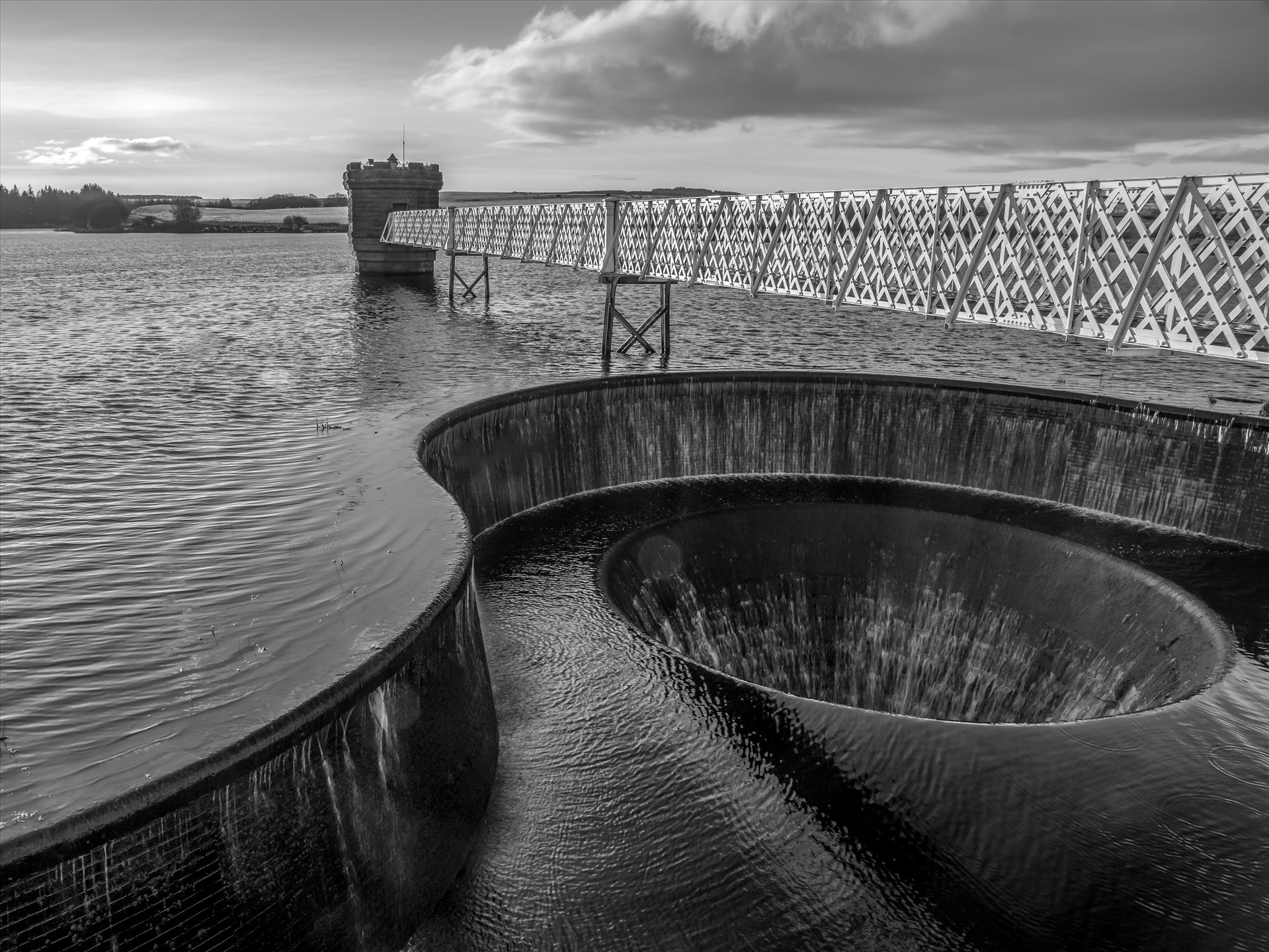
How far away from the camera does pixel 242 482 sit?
1631cm

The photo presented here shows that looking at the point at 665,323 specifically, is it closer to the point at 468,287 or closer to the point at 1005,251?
the point at 1005,251

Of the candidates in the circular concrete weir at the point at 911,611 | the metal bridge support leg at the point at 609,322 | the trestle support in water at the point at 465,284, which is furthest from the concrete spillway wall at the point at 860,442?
the trestle support in water at the point at 465,284

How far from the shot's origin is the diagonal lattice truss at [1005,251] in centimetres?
1459

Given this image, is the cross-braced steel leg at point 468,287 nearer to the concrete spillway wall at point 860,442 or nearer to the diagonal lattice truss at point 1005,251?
the diagonal lattice truss at point 1005,251

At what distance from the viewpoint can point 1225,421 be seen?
19.5 m

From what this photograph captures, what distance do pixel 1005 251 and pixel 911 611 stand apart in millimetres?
7639

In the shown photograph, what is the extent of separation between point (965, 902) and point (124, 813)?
6780 millimetres

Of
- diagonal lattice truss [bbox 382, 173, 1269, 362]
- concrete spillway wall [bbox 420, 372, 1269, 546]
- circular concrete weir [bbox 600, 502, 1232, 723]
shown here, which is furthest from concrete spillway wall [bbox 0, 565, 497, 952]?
diagonal lattice truss [bbox 382, 173, 1269, 362]

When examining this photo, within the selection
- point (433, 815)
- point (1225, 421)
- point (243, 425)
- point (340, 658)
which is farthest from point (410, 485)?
point (1225, 421)

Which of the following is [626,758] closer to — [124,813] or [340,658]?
[340,658]

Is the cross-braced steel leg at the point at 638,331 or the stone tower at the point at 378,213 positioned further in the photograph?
the stone tower at the point at 378,213

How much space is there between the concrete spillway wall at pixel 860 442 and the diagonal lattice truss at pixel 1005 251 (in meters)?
2.30

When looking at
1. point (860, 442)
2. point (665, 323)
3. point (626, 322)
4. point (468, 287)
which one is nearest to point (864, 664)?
point (860, 442)

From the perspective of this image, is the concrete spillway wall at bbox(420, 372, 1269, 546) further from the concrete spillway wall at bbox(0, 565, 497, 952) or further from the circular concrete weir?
the concrete spillway wall at bbox(0, 565, 497, 952)
